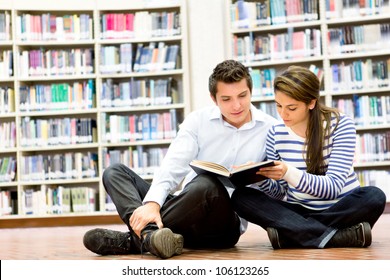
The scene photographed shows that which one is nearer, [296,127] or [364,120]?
[296,127]

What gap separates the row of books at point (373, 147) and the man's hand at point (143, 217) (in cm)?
360

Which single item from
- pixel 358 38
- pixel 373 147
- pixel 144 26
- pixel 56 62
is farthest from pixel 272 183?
pixel 56 62

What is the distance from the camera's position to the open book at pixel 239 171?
2.30 meters

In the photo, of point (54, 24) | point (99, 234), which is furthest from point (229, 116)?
point (54, 24)

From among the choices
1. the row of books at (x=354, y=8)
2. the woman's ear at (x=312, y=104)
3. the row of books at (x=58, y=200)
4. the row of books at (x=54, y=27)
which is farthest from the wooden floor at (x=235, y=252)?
the row of books at (x=54, y=27)

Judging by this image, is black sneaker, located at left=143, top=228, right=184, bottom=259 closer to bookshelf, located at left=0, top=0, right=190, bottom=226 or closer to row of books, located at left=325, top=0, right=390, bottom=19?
bookshelf, located at left=0, top=0, right=190, bottom=226

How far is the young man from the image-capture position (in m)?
2.46

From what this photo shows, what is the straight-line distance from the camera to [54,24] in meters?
6.09

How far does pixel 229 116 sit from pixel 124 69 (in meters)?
3.54

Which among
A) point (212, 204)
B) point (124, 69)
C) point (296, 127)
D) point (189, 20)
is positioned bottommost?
point (212, 204)

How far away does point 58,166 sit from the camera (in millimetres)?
6070
